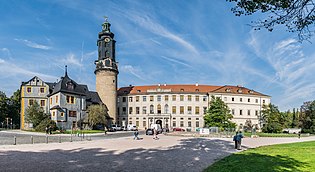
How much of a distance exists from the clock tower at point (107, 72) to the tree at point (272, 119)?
3729 cm

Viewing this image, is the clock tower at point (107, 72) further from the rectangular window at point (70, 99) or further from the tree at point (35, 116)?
the tree at point (35, 116)

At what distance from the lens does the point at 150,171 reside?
34.7ft

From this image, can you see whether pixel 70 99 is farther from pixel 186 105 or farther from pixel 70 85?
pixel 186 105

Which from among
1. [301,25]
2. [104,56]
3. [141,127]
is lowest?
[141,127]

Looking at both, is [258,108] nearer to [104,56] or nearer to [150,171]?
[104,56]

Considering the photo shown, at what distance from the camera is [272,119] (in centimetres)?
6359

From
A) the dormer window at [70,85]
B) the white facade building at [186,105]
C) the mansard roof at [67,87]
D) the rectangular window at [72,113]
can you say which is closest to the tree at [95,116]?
the rectangular window at [72,113]

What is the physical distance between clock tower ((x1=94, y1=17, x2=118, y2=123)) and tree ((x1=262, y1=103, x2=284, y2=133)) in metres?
37.3

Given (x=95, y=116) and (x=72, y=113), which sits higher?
(x=72, y=113)

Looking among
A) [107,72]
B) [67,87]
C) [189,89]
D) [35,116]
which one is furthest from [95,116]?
[189,89]

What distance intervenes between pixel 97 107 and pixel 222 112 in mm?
27083

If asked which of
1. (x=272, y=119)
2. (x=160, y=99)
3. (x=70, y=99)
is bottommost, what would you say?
(x=272, y=119)

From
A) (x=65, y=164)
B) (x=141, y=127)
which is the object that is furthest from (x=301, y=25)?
(x=141, y=127)

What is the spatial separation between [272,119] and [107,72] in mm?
42067
